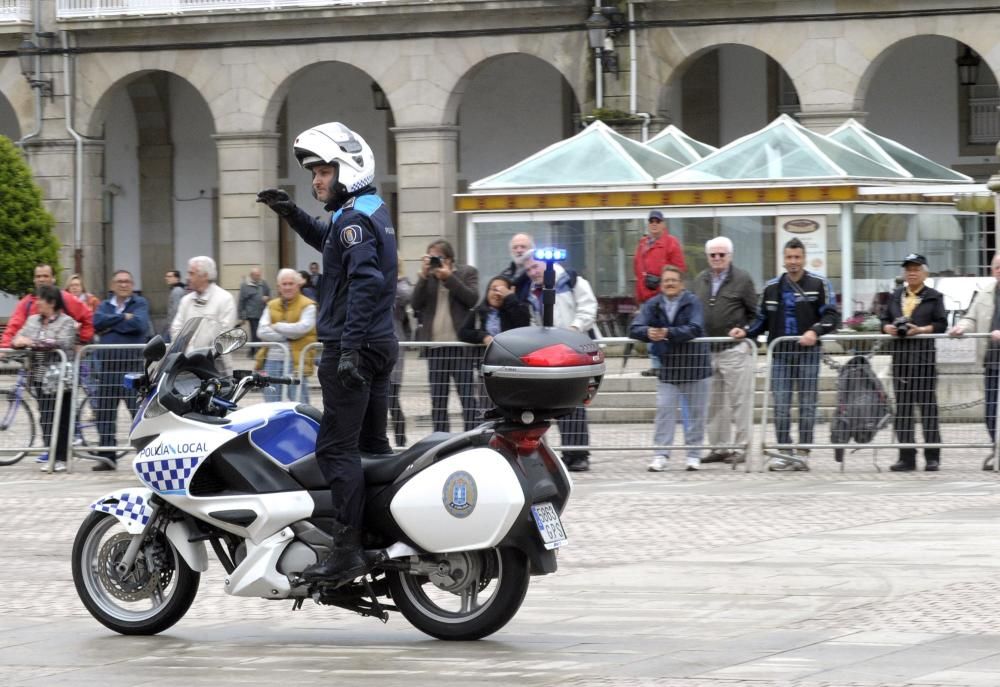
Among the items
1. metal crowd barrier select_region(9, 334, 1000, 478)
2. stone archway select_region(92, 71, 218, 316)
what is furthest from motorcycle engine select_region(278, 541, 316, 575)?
stone archway select_region(92, 71, 218, 316)

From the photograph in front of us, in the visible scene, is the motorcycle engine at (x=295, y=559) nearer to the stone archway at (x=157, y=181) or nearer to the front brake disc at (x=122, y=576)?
the front brake disc at (x=122, y=576)

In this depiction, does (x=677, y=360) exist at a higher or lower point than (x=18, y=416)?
higher

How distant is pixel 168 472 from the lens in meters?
7.90

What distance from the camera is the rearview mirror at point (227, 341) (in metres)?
8.11

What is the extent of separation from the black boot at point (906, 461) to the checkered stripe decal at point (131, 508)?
24.9ft

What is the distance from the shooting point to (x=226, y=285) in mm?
31656

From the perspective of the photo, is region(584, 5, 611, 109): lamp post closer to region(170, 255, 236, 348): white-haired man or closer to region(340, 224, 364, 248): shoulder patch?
region(170, 255, 236, 348): white-haired man

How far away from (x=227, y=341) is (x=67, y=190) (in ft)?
82.4

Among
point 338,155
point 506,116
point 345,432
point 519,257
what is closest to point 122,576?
point 345,432

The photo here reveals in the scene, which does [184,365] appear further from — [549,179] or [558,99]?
[558,99]

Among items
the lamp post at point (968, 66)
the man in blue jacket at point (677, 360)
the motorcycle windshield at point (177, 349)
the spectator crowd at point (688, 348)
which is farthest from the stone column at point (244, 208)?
the motorcycle windshield at point (177, 349)

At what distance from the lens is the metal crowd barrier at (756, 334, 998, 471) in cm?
1405

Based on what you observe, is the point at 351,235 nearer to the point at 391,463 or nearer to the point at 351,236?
the point at 351,236

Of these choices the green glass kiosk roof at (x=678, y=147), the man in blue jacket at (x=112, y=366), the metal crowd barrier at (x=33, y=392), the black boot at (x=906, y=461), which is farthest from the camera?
the green glass kiosk roof at (x=678, y=147)
